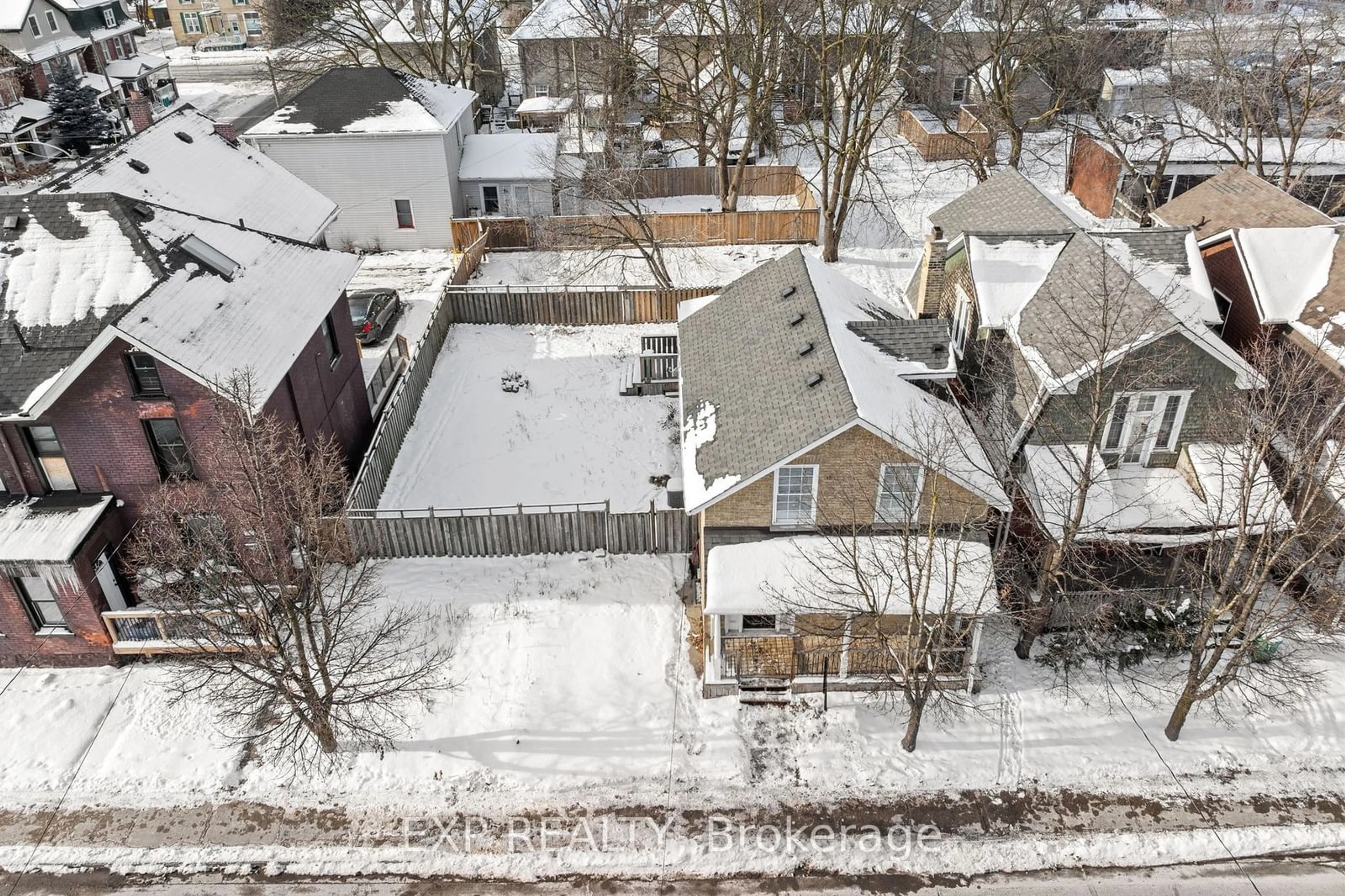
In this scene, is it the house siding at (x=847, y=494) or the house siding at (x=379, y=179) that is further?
the house siding at (x=379, y=179)

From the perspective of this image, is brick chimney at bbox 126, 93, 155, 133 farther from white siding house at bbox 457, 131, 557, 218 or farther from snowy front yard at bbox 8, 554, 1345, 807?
snowy front yard at bbox 8, 554, 1345, 807

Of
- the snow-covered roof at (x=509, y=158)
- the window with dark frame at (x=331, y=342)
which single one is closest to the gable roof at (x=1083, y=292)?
the window with dark frame at (x=331, y=342)

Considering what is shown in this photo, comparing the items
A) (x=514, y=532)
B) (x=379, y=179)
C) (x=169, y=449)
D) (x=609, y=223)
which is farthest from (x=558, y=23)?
(x=169, y=449)

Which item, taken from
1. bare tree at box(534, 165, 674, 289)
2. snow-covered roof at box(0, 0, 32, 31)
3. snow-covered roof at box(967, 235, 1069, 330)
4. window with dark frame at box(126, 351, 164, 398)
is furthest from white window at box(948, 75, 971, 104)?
snow-covered roof at box(0, 0, 32, 31)

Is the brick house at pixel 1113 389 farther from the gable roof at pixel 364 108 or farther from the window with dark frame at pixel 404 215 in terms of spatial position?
the window with dark frame at pixel 404 215

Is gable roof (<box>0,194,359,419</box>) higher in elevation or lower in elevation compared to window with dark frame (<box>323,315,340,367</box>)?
higher

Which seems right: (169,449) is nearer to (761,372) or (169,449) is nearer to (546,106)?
(761,372)
